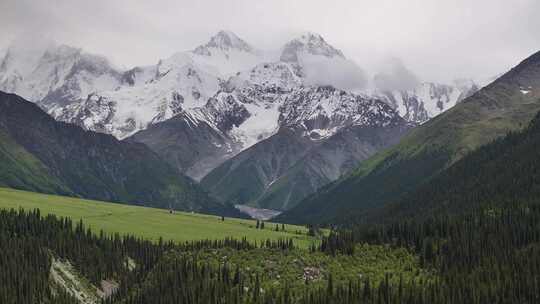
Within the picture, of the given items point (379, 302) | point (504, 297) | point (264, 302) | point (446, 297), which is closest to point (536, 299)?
point (504, 297)

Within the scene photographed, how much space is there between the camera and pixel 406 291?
656 feet

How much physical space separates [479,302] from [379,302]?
24.7 meters

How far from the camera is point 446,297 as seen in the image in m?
195

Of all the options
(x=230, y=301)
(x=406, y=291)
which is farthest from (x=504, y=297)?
(x=230, y=301)

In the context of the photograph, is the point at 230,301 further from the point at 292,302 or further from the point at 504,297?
the point at 504,297

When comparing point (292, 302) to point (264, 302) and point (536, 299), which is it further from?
point (536, 299)

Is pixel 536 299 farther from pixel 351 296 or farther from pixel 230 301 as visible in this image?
pixel 230 301

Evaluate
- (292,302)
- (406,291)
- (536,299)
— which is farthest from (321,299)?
(536,299)

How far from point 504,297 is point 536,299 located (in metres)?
7.71

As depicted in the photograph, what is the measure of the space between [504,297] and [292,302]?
53.8 meters

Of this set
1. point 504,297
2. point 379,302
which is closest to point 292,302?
point 379,302

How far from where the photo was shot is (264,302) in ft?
636

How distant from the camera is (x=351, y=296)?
196750mm

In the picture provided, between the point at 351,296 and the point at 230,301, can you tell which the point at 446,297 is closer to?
the point at 351,296
